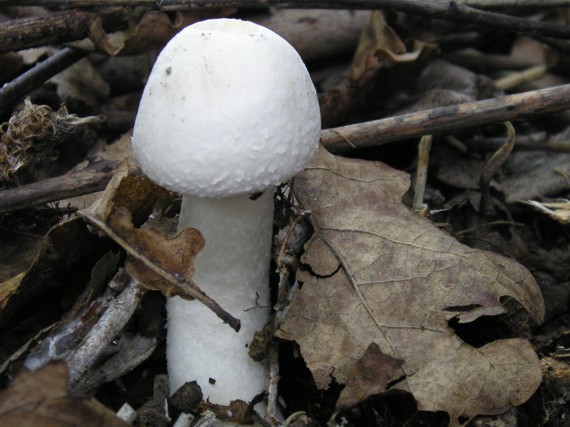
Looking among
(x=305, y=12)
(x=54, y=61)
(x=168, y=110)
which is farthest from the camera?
(x=305, y=12)

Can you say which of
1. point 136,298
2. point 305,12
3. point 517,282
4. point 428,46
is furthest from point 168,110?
point 305,12

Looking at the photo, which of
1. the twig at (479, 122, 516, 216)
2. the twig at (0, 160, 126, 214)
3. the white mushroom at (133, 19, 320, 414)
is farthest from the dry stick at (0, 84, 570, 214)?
the twig at (0, 160, 126, 214)

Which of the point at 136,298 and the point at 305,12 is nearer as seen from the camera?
the point at 136,298

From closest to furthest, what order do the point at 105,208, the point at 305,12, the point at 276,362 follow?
the point at 105,208, the point at 276,362, the point at 305,12

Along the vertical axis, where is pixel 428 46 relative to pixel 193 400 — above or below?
above

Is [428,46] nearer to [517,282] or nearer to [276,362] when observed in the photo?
[517,282]

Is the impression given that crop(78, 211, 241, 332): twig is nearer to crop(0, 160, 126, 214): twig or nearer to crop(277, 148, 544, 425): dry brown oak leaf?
crop(277, 148, 544, 425): dry brown oak leaf

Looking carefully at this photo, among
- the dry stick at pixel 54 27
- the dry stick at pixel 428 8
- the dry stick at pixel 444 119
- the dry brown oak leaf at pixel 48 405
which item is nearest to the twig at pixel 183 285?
the dry brown oak leaf at pixel 48 405
